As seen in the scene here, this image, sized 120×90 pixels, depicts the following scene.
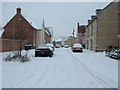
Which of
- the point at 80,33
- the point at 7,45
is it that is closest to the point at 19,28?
the point at 7,45

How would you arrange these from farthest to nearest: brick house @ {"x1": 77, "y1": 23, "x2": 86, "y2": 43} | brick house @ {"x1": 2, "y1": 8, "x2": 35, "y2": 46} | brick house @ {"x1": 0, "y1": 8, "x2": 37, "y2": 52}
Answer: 1. brick house @ {"x1": 77, "y1": 23, "x2": 86, "y2": 43}
2. brick house @ {"x1": 2, "y1": 8, "x2": 35, "y2": 46}
3. brick house @ {"x1": 0, "y1": 8, "x2": 37, "y2": 52}

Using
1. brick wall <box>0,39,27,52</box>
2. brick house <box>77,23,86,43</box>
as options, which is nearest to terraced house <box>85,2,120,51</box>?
brick wall <box>0,39,27,52</box>

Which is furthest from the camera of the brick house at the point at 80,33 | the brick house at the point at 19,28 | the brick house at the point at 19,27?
the brick house at the point at 80,33

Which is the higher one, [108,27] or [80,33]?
[80,33]

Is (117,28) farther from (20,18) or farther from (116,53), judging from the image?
(20,18)

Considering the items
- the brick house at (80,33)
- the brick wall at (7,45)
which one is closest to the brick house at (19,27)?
the brick wall at (7,45)

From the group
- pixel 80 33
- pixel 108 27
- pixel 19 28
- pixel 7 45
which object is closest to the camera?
pixel 7 45

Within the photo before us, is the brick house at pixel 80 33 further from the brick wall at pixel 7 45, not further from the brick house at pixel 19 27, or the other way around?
the brick wall at pixel 7 45

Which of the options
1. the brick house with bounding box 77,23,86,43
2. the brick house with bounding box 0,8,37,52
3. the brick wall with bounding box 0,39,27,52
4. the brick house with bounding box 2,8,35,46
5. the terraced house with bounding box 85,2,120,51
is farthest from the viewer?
the brick house with bounding box 77,23,86,43

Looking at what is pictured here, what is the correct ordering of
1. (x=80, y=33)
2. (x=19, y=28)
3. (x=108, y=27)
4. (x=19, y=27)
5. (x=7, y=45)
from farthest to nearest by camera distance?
(x=80, y=33) < (x=19, y=27) < (x=19, y=28) < (x=108, y=27) < (x=7, y=45)

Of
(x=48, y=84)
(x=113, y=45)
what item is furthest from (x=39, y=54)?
(x=113, y=45)

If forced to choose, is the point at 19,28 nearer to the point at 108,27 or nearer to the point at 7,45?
the point at 7,45

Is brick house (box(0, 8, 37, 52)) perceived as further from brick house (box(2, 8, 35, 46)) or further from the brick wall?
the brick wall

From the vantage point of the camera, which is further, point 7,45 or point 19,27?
point 19,27
